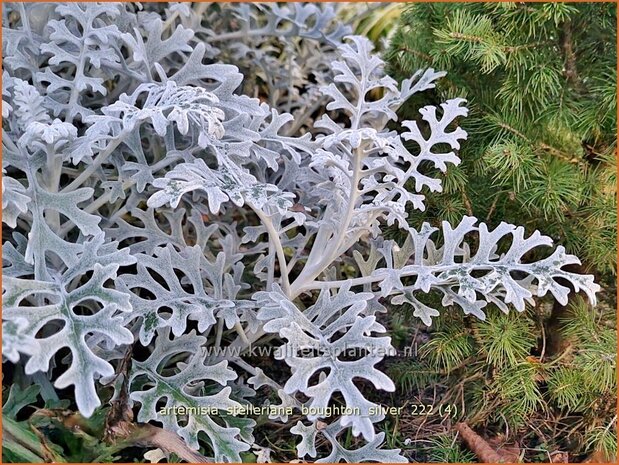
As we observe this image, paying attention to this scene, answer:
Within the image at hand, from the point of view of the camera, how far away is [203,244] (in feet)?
4.39

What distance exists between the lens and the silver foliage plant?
1.00 meters

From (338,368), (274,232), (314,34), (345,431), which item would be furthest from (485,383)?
(314,34)

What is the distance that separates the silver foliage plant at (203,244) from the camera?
1001mm

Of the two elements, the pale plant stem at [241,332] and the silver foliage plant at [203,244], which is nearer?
the silver foliage plant at [203,244]

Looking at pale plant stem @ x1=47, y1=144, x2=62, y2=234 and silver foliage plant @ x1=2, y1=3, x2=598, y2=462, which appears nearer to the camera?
silver foliage plant @ x1=2, y1=3, x2=598, y2=462

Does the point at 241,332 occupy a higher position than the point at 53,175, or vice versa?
the point at 53,175

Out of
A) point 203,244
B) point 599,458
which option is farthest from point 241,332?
point 599,458

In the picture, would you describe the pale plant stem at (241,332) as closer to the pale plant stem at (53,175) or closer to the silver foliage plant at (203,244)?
the silver foliage plant at (203,244)

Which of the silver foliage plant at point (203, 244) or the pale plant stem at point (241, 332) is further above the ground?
the silver foliage plant at point (203, 244)

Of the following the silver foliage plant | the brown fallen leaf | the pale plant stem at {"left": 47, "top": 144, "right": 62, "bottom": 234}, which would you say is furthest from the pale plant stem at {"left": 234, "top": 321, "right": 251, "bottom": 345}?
the brown fallen leaf

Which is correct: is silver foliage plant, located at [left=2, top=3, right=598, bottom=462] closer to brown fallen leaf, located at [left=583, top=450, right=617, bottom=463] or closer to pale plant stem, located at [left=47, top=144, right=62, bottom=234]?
pale plant stem, located at [left=47, top=144, right=62, bottom=234]

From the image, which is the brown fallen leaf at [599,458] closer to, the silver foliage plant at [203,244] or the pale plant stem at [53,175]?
the silver foliage plant at [203,244]

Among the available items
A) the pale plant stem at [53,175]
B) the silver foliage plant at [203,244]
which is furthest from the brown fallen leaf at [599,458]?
the pale plant stem at [53,175]

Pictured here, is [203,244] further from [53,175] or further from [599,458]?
[599,458]
